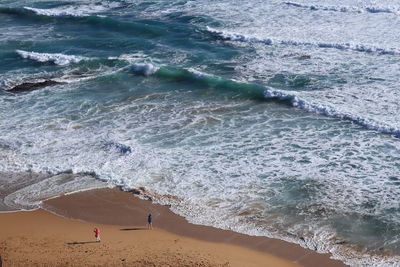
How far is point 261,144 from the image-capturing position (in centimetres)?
2238

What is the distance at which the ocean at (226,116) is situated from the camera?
18438 millimetres

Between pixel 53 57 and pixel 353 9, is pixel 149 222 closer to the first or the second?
pixel 53 57

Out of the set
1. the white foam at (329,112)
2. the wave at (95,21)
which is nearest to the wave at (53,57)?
the wave at (95,21)

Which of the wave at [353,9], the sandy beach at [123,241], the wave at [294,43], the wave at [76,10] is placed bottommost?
the sandy beach at [123,241]

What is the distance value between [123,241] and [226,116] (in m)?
9.67

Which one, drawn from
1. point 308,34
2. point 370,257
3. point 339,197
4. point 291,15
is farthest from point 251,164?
point 291,15

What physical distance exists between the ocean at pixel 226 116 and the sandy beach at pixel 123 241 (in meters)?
0.59

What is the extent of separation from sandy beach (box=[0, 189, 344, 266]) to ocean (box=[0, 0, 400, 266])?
59 centimetres

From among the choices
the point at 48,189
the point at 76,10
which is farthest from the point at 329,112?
the point at 76,10

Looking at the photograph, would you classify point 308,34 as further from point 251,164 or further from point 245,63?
point 251,164

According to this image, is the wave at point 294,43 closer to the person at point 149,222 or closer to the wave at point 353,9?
the wave at point 353,9

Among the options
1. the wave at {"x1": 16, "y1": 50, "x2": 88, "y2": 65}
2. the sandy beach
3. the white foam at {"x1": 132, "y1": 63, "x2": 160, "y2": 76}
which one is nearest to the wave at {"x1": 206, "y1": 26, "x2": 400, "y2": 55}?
the white foam at {"x1": 132, "y1": 63, "x2": 160, "y2": 76}

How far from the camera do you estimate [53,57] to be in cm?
3172

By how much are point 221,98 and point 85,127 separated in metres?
6.53
